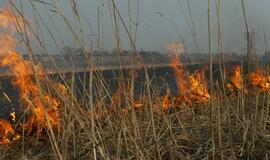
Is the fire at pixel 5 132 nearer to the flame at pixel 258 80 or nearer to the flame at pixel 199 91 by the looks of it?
the flame at pixel 199 91

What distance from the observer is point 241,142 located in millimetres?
2957

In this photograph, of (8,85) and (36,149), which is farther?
(8,85)

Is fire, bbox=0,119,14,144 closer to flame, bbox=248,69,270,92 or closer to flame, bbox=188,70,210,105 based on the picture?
flame, bbox=188,70,210,105

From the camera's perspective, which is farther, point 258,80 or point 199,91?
point 199,91

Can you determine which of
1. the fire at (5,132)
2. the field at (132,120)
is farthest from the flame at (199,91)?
the fire at (5,132)

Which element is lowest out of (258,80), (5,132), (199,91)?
(5,132)

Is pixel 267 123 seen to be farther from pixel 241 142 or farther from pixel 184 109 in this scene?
pixel 184 109

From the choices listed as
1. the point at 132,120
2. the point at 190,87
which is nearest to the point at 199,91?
the point at 190,87

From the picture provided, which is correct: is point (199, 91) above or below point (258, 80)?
below

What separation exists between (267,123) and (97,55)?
1.21 m

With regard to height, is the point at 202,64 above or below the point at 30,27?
below

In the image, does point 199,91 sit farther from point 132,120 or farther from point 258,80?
point 132,120

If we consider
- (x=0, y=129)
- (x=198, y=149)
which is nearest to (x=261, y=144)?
(x=198, y=149)

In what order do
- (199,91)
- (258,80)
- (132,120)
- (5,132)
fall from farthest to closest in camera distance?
(199,91) < (5,132) < (258,80) < (132,120)
